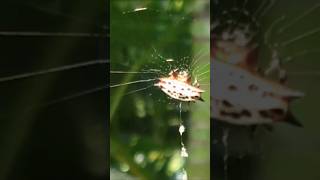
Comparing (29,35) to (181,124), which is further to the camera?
(181,124)

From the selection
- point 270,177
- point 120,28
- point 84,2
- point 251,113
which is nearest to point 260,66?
point 251,113

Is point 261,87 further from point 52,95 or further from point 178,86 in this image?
point 52,95

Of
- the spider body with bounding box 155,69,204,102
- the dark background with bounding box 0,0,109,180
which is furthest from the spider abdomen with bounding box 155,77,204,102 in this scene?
the dark background with bounding box 0,0,109,180

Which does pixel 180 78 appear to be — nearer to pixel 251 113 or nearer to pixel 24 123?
pixel 251 113

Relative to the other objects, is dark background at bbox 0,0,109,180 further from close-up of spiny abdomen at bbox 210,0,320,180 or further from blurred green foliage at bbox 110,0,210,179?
close-up of spiny abdomen at bbox 210,0,320,180

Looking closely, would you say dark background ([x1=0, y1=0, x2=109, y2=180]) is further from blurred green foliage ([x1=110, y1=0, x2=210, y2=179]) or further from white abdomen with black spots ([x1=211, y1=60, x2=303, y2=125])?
white abdomen with black spots ([x1=211, y1=60, x2=303, y2=125])

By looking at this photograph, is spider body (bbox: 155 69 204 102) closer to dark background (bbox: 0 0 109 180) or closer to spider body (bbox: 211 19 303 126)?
spider body (bbox: 211 19 303 126)

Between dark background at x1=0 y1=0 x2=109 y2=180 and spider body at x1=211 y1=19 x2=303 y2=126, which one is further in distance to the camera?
spider body at x1=211 y1=19 x2=303 y2=126

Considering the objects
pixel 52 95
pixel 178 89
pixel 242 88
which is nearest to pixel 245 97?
pixel 242 88

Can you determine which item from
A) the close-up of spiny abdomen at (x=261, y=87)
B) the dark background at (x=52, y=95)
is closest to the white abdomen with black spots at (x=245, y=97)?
the close-up of spiny abdomen at (x=261, y=87)
